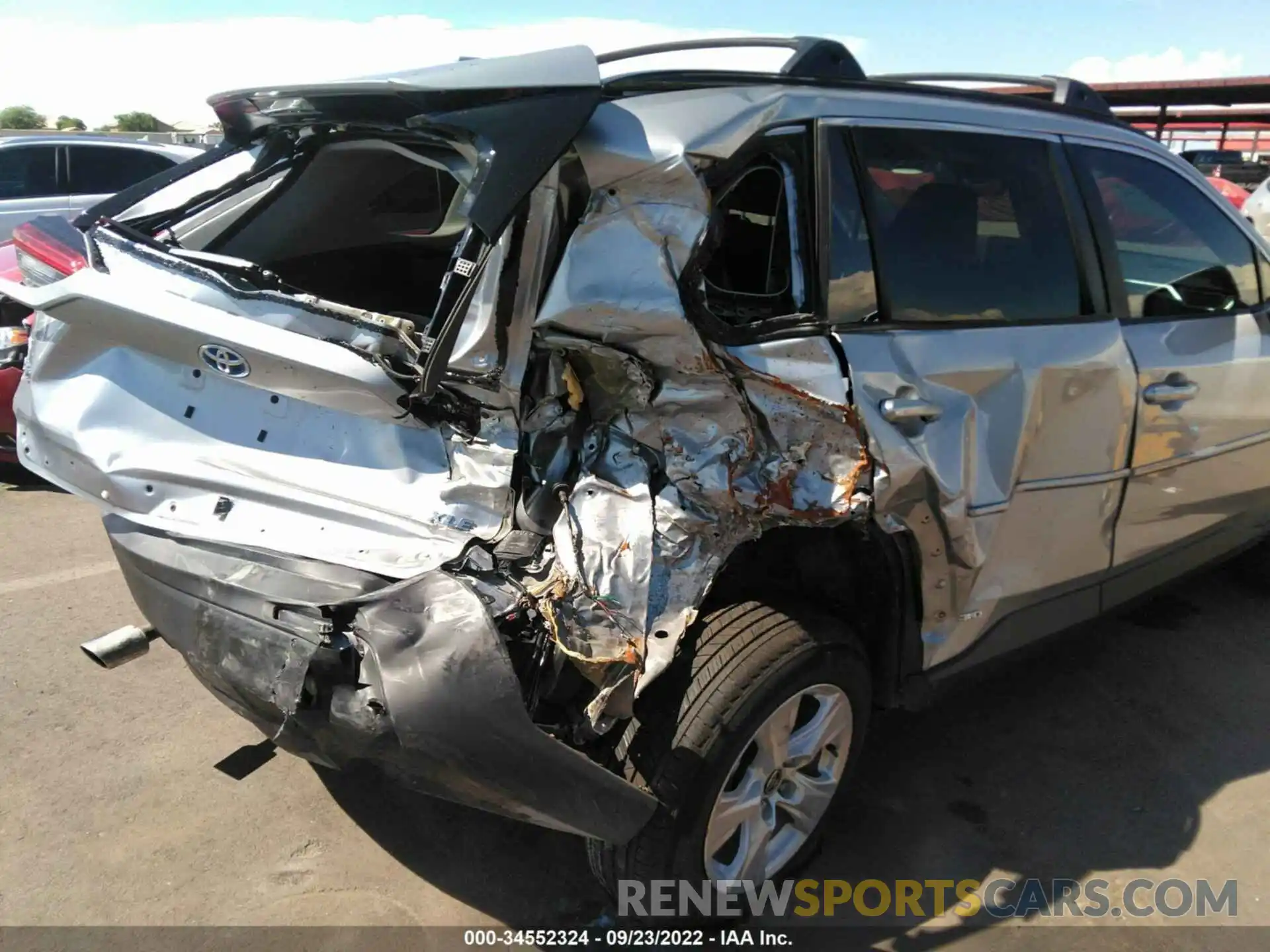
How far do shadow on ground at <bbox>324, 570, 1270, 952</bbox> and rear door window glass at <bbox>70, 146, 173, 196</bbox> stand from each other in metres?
7.59

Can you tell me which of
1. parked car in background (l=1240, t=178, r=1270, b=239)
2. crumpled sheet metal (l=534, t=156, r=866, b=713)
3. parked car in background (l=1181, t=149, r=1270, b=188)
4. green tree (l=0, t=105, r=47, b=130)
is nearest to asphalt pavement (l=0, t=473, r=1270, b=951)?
crumpled sheet metal (l=534, t=156, r=866, b=713)

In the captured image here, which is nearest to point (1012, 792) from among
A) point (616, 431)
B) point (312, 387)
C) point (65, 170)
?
point (616, 431)

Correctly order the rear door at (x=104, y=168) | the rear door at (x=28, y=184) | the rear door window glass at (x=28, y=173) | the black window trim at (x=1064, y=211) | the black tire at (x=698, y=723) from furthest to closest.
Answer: the rear door at (x=104, y=168) → the rear door window glass at (x=28, y=173) → the rear door at (x=28, y=184) → the black window trim at (x=1064, y=211) → the black tire at (x=698, y=723)

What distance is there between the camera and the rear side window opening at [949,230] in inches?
95.0

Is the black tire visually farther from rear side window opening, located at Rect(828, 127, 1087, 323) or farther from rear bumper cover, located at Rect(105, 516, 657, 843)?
rear side window opening, located at Rect(828, 127, 1087, 323)

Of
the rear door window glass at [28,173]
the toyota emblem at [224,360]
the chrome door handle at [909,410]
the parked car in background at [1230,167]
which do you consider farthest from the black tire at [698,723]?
the parked car in background at [1230,167]

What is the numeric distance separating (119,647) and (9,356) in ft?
9.67

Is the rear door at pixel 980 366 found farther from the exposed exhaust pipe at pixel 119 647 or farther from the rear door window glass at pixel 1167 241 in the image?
the exposed exhaust pipe at pixel 119 647

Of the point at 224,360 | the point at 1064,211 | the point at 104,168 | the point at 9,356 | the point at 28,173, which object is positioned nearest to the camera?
the point at 224,360

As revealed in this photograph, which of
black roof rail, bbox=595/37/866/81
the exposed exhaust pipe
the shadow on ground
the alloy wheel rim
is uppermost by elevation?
black roof rail, bbox=595/37/866/81

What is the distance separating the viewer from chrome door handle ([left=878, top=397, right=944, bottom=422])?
2.30 metres

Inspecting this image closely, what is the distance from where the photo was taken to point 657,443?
2.15 meters

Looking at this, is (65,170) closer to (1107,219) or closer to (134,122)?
(1107,219)

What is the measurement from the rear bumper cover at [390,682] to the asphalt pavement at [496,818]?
1.72 feet
